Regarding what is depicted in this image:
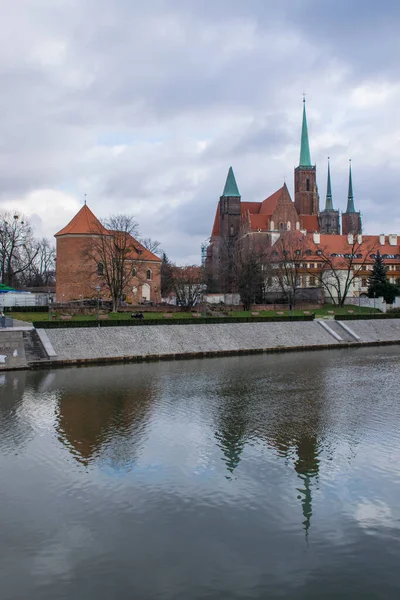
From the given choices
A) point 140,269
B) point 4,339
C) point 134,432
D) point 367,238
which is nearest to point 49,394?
point 134,432

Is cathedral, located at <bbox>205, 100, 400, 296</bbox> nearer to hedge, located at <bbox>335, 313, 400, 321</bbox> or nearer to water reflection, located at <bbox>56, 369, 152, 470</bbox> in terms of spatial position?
hedge, located at <bbox>335, 313, 400, 321</bbox>

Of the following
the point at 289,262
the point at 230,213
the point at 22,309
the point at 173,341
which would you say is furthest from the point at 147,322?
the point at 230,213

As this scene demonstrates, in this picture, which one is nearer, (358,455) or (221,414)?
(358,455)

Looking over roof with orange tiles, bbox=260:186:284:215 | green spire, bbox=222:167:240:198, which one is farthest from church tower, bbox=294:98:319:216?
green spire, bbox=222:167:240:198

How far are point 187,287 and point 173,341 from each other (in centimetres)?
1880

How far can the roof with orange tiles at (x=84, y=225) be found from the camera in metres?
51.4

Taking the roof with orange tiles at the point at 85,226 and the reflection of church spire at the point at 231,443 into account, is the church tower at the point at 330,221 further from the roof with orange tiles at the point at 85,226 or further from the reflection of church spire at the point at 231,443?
the reflection of church spire at the point at 231,443

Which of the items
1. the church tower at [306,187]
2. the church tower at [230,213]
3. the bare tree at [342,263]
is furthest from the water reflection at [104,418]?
the church tower at [306,187]

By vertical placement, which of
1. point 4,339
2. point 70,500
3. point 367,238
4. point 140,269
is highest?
point 367,238

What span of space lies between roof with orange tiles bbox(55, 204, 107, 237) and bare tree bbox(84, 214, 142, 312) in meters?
0.12

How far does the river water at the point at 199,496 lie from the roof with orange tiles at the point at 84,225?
32423 millimetres

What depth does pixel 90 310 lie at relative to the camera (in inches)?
1688

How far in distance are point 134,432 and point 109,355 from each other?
53.4 feet

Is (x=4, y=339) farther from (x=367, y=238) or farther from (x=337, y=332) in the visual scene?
(x=367, y=238)
